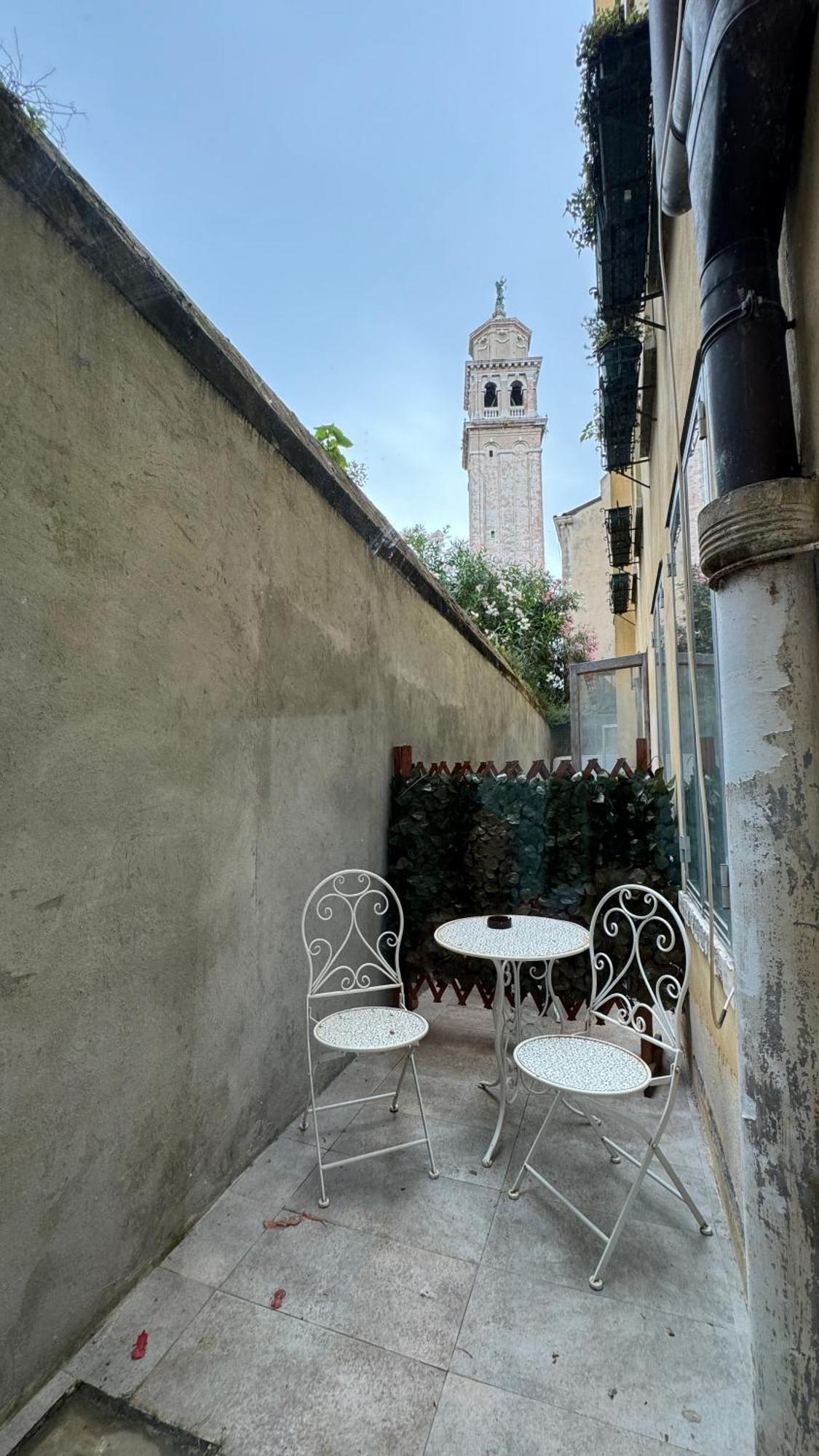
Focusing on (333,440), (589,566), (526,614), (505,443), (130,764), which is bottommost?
(130,764)

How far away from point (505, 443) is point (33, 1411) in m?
33.8

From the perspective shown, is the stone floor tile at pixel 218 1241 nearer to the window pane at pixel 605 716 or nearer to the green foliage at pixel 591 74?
the green foliage at pixel 591 74

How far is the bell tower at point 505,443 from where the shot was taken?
97.1ft

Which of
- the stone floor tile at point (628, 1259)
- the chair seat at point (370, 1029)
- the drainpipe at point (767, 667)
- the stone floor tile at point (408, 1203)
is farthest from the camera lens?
the chair seat at point (370, 1029)

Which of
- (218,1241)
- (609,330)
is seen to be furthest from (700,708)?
(609,330)

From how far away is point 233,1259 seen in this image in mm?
1826

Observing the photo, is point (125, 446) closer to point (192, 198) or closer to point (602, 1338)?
point (192, 198)

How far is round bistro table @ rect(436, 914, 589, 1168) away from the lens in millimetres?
2348

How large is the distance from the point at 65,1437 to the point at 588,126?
5.53 metres

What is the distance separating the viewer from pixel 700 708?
254cm

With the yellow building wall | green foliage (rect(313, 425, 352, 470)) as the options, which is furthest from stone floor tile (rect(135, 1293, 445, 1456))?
green foliage (rect(313, 425, 352, 470))

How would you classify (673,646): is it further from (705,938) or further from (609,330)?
(609,330)

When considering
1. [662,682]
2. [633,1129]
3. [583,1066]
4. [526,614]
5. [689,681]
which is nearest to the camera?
[583,1066]

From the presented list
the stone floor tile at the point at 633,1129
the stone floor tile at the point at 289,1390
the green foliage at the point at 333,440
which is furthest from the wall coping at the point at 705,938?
the green foliage at the point at 333,440
